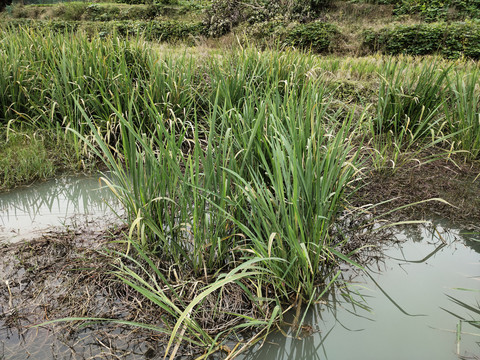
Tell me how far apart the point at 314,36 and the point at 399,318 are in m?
8.29

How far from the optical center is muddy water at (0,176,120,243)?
232 cm

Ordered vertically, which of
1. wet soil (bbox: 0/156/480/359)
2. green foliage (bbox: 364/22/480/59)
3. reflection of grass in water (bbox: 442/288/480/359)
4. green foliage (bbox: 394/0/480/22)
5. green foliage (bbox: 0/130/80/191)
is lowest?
reflection of grass in water (bbox: 442/288/480/359)

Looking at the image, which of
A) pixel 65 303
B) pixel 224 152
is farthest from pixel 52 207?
pixel 224 152

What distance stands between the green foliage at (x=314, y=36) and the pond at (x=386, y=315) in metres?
7.29

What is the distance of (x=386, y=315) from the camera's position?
1.68 m

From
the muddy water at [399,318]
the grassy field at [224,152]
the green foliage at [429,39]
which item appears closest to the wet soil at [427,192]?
the grassy field at [224,152]

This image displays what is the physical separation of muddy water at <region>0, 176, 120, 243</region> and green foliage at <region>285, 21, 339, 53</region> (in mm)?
7017

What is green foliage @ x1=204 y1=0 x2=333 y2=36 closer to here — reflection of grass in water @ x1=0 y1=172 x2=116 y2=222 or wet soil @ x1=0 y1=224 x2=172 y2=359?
reflection of grass in water @ x1=0 y1=172 x2=116 y2=222

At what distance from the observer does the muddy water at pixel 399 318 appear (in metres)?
1.50

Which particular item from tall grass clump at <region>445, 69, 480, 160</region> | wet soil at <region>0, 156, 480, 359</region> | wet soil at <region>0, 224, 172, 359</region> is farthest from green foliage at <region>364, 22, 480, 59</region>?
wet soil at <region>0, 224, 172, 359</region>

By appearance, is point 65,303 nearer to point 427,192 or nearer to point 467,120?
point 427,192

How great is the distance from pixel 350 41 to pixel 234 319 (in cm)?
878

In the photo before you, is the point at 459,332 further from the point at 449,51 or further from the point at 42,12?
the point at 42,12

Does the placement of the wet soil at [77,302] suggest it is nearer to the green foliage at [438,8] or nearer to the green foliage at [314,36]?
the green foliage at [314,36]
